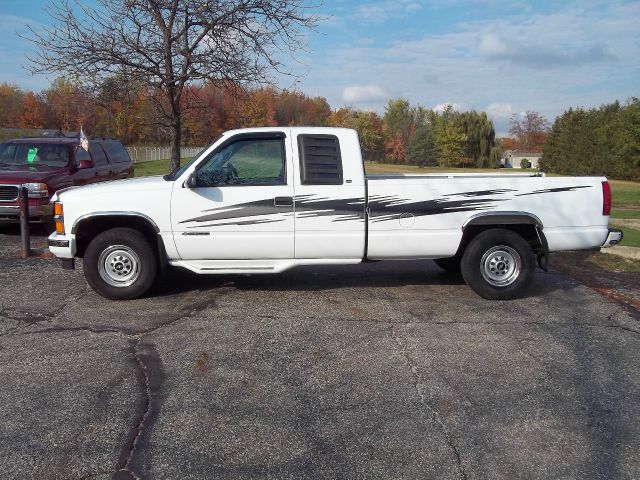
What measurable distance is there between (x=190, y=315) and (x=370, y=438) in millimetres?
3042

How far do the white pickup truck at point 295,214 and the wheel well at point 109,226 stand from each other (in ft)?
0.04

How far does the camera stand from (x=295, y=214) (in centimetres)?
651

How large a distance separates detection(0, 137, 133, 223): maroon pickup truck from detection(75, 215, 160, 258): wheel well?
4495 millimetres

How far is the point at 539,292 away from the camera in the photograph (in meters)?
7.36

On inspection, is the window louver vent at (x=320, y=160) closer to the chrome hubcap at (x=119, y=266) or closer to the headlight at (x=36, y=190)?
the chrome hubcap at (x=119, y=266)

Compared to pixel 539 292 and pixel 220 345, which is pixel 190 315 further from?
pixel 539 292

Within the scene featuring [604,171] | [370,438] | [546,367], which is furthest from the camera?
[604,171]

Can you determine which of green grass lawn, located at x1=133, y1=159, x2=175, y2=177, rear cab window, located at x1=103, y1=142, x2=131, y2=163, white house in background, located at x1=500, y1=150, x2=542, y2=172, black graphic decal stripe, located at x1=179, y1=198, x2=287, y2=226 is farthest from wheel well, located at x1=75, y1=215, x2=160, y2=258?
white house in background, located at x1=500, y1=150, x2=542, y2=172

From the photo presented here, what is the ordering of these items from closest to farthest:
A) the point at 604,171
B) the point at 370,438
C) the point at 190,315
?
the point at 370,438, the point at 190,315, the point at 604,171

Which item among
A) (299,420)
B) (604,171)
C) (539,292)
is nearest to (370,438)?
(299,420)

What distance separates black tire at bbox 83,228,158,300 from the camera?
6562mm

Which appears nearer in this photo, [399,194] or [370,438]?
[370,438]

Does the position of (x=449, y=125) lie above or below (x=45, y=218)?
above

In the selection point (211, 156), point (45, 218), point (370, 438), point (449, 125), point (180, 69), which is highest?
point (449, 125)
